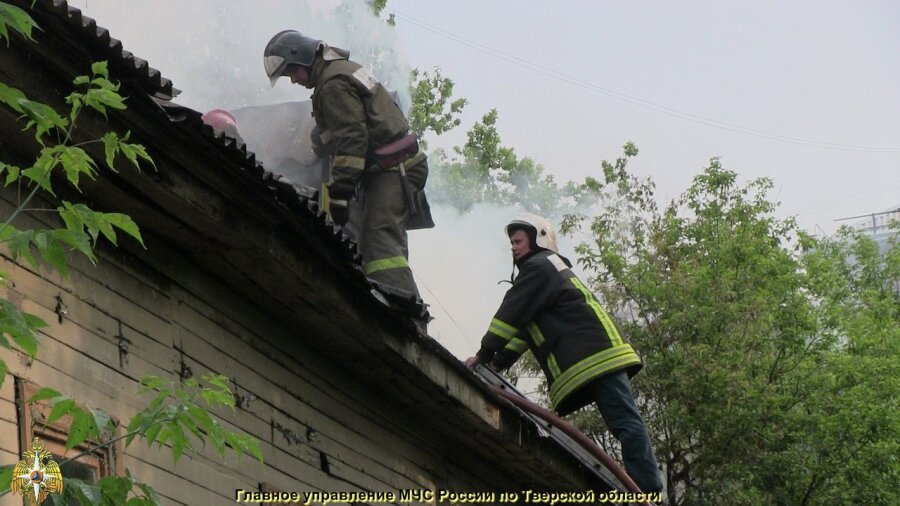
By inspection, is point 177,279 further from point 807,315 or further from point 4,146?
point 807,315

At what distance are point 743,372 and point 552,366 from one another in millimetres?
6258

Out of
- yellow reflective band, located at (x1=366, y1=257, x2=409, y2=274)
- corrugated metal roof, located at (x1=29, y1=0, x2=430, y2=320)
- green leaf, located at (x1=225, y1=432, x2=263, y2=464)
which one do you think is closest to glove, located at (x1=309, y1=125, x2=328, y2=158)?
yellow reflective band, located at (x1=366, y1=257, x2=409, y2=274)

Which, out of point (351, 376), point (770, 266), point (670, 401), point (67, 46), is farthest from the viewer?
point (770, 266)

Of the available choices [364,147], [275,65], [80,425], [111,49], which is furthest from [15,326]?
[275,65]

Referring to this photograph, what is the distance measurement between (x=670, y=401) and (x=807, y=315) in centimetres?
195

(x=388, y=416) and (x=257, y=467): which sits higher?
(x=388, y=416)

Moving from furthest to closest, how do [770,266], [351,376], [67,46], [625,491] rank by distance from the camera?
[770,266] < [625,491] < [351,376] < [67,46]

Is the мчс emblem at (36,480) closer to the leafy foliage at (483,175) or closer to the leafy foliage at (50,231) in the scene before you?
the leafy foliage at (50,231)

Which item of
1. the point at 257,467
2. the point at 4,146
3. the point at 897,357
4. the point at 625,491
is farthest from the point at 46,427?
the point at 897,357

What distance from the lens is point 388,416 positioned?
25.9 ft

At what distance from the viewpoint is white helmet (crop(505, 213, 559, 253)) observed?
930 cm

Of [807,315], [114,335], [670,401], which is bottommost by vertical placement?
[114,335]

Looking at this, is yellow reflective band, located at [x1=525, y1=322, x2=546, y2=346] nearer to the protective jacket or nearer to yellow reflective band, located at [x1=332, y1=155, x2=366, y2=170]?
the protective jacket

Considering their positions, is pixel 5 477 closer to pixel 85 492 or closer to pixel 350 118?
pixel 85 492
